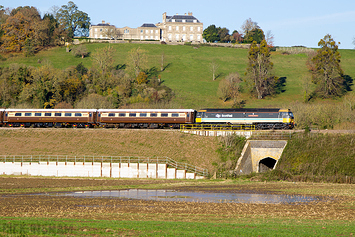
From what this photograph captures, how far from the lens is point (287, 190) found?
34281 millimetres

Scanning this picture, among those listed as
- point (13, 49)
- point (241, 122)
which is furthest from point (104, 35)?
point (241, 122)

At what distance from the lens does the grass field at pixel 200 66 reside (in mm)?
97188

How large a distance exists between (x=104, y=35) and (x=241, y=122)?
119 m

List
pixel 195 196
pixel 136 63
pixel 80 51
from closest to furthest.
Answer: pixel 195 196, pixel 136 63, pixel 80 51

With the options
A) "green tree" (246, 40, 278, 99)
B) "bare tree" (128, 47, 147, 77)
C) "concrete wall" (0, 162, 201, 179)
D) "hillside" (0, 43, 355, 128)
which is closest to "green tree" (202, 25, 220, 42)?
"hillside" (0, 43, 355, 128)

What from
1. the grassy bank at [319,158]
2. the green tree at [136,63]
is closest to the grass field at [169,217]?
the grassy bank at [319,158]

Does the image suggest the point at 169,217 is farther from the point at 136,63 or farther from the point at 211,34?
the point at 211,34

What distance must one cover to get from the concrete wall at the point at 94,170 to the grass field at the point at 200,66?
44270mm

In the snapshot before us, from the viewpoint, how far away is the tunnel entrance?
49438mm

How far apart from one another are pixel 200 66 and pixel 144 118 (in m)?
66.0

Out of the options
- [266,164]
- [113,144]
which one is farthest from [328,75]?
[113,144]

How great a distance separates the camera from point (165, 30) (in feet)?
560

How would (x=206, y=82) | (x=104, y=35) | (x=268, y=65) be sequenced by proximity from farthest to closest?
(x=104, y=35), (x=206, y=82), (x=268, y=65)

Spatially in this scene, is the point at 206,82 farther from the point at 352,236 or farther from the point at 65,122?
the point at 352,236
